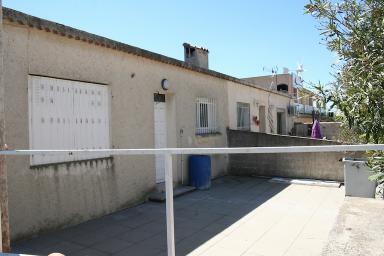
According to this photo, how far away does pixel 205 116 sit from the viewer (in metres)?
11.8

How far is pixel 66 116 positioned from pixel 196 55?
7.33 m

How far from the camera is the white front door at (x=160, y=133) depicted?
9.34 meters

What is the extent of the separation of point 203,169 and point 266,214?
3107 mm

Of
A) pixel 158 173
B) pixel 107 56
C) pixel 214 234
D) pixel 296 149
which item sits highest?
pixel 107 56

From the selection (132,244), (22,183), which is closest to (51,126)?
(22,183)

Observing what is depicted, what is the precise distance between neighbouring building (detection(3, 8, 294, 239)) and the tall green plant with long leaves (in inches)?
186

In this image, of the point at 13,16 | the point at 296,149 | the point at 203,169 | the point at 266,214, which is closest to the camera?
the point at 296,149

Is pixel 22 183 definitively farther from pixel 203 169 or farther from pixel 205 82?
pixel 205 82

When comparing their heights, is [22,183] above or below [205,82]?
below

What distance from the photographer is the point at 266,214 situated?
23.9ft

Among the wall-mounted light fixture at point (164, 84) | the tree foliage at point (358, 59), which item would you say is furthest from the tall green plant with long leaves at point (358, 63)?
→ the wall-mounted light fixture at point (164, 84)

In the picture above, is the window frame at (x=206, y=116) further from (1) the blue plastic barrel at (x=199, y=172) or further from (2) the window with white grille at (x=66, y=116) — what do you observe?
(2) the window with white grille at (x=66, y=116)

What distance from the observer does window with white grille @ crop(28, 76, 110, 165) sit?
235 inches

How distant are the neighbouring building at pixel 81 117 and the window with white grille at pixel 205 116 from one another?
0.62 metres
